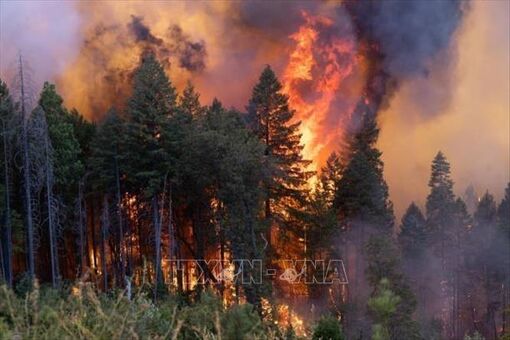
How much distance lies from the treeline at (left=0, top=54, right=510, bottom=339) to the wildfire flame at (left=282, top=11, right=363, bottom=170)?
14.6 feet

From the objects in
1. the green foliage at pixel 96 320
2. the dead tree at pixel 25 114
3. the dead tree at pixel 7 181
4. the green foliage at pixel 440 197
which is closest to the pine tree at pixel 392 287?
the dead tree at pixel 25 114

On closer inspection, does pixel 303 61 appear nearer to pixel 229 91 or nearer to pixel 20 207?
pixel 229 91

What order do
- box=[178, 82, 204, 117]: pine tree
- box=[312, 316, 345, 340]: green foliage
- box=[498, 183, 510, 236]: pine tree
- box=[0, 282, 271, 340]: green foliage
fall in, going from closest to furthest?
box=[0, 282, 271, 340]: green foliage
box=[312, 316, 345, 340]: green foliage
box=[178, 82, 204, 117]: pine tree
box=[498, 183, 510, 236]: pine tree

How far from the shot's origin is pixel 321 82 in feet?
199

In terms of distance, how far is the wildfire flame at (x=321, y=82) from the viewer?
58062 mm

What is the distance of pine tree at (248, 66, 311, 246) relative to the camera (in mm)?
42875

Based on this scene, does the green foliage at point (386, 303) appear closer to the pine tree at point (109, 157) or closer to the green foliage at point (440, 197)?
the pine tree at point (109, 157)

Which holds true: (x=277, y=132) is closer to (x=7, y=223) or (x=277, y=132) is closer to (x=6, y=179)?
(x=6, y=179)

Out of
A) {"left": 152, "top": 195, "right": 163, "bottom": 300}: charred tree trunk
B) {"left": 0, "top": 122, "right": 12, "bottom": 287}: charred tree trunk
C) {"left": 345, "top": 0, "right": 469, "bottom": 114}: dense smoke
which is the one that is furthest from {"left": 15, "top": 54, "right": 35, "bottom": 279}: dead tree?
{"left": 345, "top": 0, "right": 469, "bottom": 114}: dense smoke

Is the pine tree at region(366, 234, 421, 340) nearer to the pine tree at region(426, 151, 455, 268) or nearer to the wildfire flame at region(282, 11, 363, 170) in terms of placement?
the pine tree at region(426, 151, 455, 268)

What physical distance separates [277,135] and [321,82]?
18.9 metres

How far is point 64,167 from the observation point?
3594 centimetres

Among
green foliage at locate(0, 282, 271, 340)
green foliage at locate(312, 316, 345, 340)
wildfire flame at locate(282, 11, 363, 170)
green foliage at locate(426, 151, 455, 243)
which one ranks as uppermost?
wildfire flame at locate(282, 11, 363, 170)

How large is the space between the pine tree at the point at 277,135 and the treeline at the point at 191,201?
0.07 m
